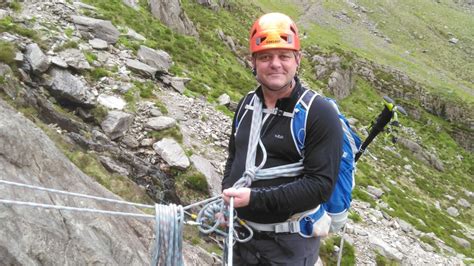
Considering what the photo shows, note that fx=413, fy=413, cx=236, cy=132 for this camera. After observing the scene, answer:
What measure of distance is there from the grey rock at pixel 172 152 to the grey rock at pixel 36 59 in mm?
3865

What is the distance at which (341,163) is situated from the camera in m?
3.98

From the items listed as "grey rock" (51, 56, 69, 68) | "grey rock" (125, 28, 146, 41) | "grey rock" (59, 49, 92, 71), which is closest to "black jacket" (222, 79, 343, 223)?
"grey rock" (51, 56, 69, 68)

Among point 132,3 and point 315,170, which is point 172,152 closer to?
point 315,170

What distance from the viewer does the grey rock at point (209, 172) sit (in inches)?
452

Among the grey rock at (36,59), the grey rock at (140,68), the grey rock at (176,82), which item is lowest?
the grey rock at (176,82)

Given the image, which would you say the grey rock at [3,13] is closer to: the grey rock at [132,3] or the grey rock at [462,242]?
the grey rock at [132,3]

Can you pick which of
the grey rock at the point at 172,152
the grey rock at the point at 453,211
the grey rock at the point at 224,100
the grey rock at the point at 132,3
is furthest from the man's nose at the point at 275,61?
the grey rock at the point at 453,211

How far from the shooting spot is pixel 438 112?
51.7 metres

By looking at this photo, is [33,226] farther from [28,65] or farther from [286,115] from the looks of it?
[28,65]

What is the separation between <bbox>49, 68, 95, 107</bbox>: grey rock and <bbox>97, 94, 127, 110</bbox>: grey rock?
0.31 metres

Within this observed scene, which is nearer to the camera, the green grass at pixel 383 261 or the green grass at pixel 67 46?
the green grass at pixel 67 46

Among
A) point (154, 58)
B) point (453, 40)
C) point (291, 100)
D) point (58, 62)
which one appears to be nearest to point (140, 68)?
point (154, 58)

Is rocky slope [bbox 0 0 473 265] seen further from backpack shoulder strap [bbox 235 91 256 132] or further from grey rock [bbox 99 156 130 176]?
backpack shoulder strap [bbox 235 91 256 132]

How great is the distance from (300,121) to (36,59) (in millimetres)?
10553
